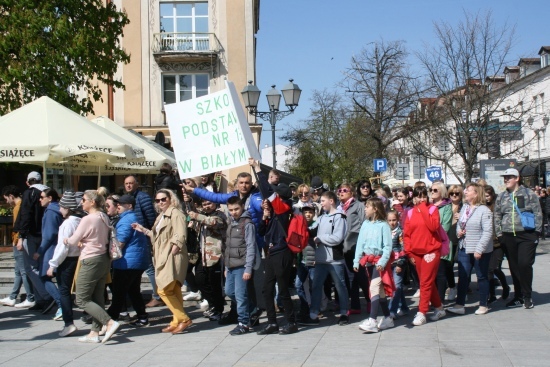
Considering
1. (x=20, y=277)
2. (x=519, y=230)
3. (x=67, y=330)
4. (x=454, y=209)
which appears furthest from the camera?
(x=20, y=277)

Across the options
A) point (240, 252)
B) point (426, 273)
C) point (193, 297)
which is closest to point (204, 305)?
point (193, 297)

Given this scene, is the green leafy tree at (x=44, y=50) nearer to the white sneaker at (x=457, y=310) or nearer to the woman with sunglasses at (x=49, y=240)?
the woman with sunglasses at (x=49, y=240)

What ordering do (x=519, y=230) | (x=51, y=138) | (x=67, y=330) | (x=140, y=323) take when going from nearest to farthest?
(x=67, y=330) < (x=140, y=323) < (x=519, y=230) < (x=51, y=138)

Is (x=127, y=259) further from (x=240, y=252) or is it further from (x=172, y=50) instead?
(x=172, y=50)

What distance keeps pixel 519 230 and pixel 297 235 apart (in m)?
3.45

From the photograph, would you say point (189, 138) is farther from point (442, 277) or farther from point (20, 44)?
point (20, 44)

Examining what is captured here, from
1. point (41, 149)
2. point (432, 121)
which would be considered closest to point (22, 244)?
point (41, 149)

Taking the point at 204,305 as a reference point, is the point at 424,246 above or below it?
above

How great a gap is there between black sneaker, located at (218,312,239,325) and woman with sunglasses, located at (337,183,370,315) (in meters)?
1.62

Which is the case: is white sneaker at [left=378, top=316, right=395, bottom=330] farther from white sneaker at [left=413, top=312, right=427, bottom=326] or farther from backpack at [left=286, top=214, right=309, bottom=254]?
backpack at [left=286, top=214, right=309, bottom=254]

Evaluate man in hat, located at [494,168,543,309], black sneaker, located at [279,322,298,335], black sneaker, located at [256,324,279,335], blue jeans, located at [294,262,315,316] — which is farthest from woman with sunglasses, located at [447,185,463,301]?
black sneaker, located at [256,324,279,335]

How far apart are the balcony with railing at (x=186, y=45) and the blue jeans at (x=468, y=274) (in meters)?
23.7

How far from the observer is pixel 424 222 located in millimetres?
9039

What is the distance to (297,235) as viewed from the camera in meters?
8.66
